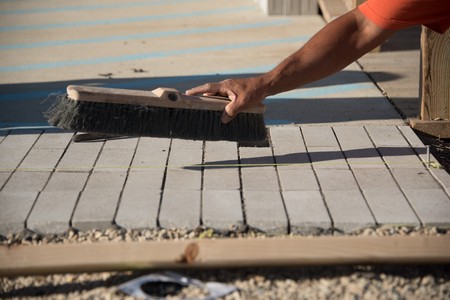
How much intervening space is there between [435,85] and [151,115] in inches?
93.1

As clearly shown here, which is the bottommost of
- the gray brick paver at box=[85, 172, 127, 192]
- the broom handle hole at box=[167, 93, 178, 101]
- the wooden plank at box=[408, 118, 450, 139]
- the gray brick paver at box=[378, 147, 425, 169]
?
the wooden plank at box=[408, 118, 450, 139]

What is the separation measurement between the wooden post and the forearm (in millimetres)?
1258

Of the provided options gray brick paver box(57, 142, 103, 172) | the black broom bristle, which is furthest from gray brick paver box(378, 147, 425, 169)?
gray brick paver box(57, 142, 103, 172)

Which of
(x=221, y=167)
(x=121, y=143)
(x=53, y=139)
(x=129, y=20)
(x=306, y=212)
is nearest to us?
(x=306, y=212)

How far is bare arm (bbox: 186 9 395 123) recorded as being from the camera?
5.00m

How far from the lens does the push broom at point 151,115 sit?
484 centimetres

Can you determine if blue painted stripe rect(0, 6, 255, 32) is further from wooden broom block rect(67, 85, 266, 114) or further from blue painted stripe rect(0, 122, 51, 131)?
wooden broom block rect(67, 85, 266, 114)

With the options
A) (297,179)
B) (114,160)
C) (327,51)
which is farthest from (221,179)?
(327,51)

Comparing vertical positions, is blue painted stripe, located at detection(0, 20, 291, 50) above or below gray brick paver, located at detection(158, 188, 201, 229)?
below

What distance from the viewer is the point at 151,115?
5023mm

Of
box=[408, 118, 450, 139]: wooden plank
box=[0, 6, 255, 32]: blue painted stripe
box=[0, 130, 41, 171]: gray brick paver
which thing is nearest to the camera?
box=[0, 130, 41, 171]: gray brick paver

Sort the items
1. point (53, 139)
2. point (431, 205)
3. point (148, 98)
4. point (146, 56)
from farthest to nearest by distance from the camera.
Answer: point (146, 56), point (53, 139), point (148, 98), point (431, 205)

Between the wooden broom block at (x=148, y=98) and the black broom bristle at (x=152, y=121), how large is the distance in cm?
3

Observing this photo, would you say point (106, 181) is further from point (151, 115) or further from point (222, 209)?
point (222, 209)
